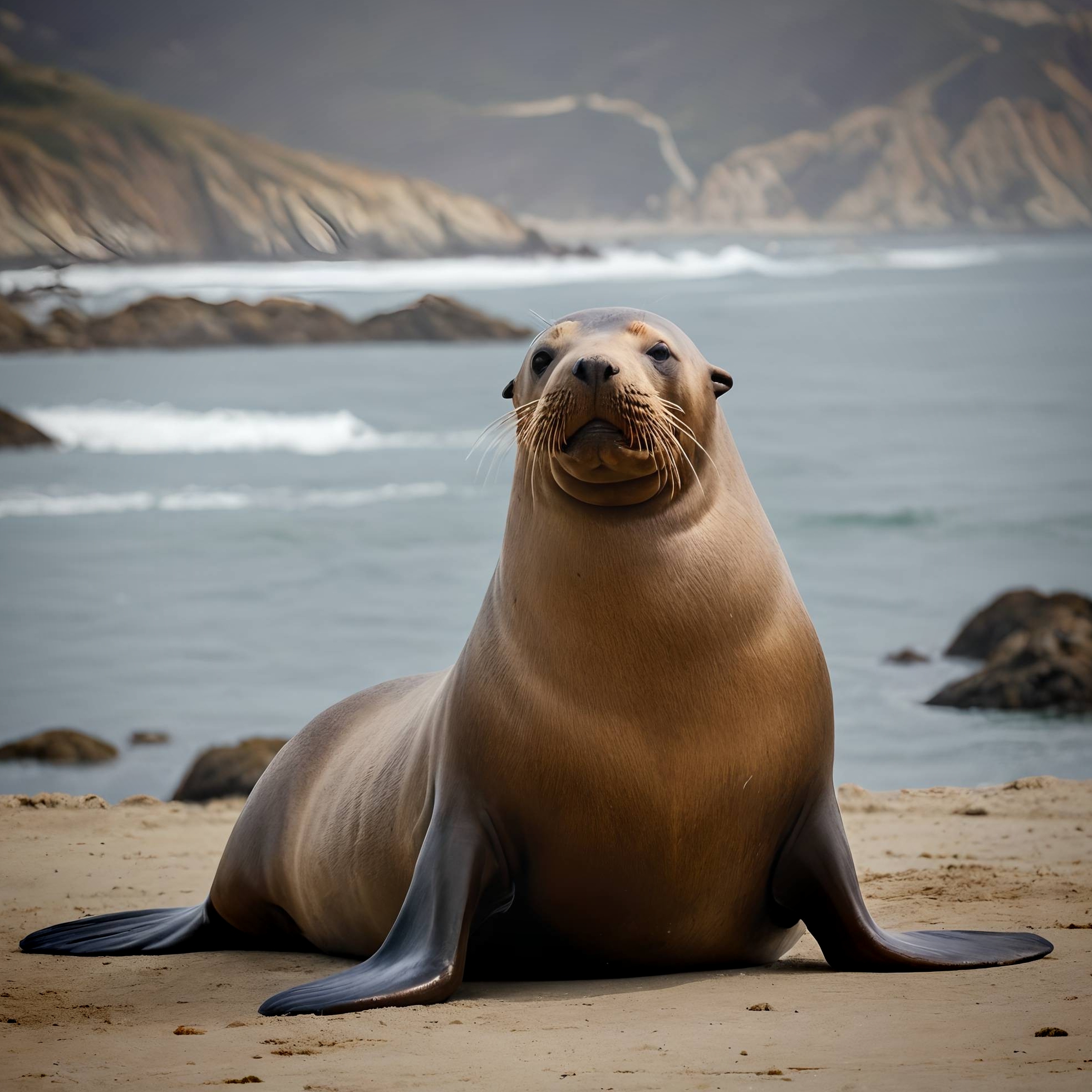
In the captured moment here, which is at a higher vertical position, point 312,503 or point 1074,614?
point 312,503

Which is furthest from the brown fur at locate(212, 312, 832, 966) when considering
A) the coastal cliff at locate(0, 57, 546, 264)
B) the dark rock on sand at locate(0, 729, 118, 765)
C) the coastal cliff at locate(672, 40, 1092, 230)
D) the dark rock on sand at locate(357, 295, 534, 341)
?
the coastal cliff at locate(672, 40, 1092, 230)

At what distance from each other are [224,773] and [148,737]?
8.52ft

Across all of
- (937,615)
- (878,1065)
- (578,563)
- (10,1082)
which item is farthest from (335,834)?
(937,615)

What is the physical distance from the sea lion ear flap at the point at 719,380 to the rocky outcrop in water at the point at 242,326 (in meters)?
11.4

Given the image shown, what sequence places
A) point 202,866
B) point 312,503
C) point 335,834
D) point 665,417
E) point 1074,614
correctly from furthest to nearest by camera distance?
point 312,503
point 1074,614
point 202,866
point 335,834
point 665,417

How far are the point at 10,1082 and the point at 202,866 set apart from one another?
2678 millimetres

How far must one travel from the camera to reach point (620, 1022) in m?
2.69

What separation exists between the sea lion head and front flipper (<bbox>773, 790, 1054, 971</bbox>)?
2.44ft

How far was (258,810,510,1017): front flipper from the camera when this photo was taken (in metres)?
2.84

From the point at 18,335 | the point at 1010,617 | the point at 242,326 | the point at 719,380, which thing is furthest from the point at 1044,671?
the point at 18,335

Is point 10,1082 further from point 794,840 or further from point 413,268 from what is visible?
point 413,268

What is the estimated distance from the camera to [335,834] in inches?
144

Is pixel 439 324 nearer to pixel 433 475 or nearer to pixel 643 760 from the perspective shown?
pixel 433 475

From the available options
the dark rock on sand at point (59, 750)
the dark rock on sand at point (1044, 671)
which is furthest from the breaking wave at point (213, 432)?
the dark rock on sand at point (1044, 671)
